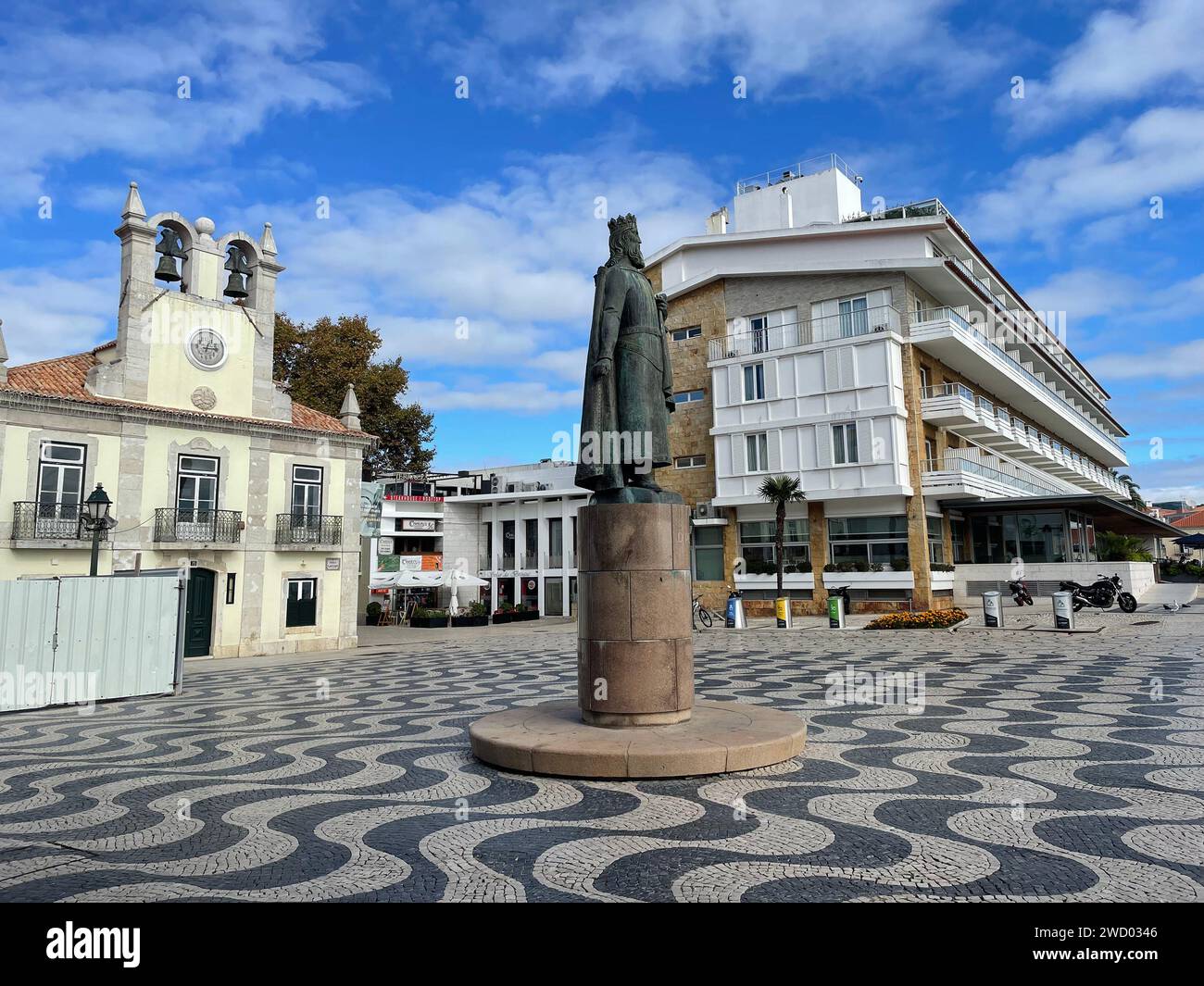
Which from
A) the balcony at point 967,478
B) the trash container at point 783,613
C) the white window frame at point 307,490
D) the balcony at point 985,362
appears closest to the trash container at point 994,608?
the trash container at point 783,613

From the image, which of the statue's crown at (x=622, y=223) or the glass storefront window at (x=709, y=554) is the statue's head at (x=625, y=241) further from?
the glass storefront window at (x=709, y=554)

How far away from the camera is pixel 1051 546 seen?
3222 cm

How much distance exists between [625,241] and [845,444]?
2394 centimetres

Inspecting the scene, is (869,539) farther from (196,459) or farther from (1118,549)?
(196,459)

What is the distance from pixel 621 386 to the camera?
7.84 m

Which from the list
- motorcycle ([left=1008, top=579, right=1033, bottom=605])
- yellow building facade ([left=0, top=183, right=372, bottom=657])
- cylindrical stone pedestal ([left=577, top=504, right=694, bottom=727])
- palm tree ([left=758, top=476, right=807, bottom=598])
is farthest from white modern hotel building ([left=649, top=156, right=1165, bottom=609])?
cylindrical stone pedestal ([left=577, top=504, right=694, bottom=727])

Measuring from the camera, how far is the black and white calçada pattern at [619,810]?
151 inches

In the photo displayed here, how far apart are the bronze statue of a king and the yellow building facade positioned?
15.6 m

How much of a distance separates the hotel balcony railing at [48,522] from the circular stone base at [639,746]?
15.2 metres

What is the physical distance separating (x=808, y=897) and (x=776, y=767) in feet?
8.79

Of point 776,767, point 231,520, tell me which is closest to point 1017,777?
point 776,767

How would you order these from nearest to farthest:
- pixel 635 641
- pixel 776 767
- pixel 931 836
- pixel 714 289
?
1. pixel 931 836
2. pixel 776 767
3. pixel 635 641
4. pixel 714 289

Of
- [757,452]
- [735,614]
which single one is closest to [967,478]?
[757,452]
